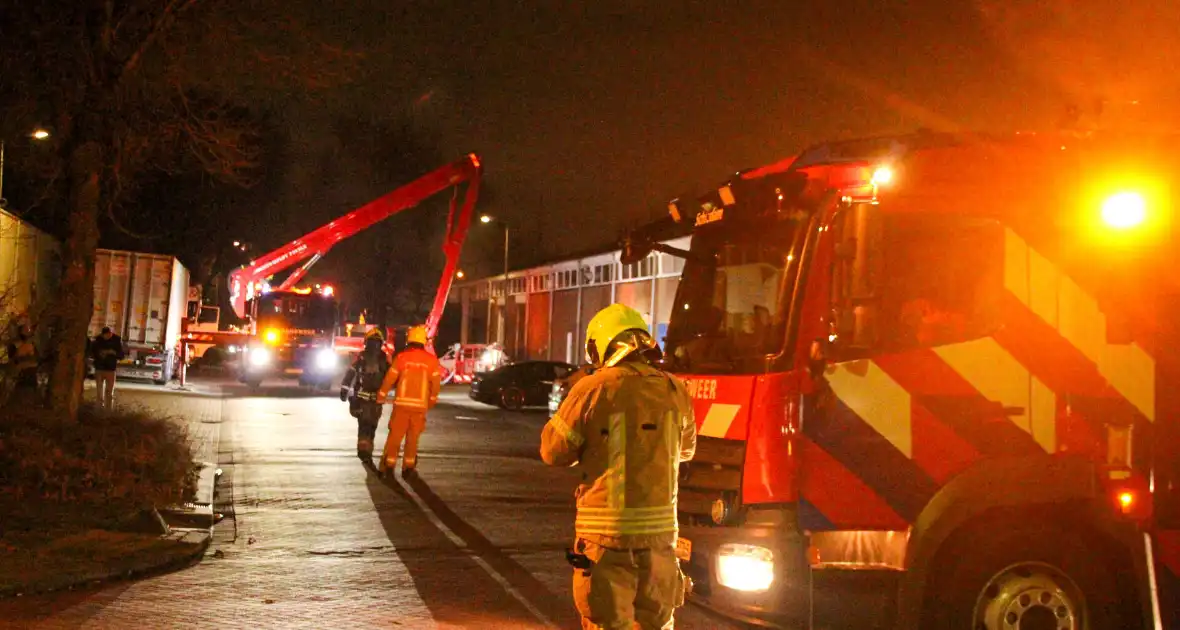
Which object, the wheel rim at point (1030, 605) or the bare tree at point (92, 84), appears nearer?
the wheel rim at point (1030, 605)

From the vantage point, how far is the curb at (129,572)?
812cm

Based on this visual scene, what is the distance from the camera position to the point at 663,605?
4730 mm

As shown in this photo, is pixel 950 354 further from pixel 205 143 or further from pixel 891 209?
pixel 205 143

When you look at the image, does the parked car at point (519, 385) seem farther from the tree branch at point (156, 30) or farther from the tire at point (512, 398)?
the tree branch at point (156, 30)

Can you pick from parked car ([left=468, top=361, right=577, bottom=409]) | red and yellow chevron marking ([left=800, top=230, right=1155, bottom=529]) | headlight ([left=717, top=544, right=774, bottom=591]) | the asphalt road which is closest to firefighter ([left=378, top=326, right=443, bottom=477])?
the asphalt road

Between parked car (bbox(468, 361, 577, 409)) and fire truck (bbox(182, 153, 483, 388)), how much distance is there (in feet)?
7.02

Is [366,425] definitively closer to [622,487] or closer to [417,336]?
[417,336]

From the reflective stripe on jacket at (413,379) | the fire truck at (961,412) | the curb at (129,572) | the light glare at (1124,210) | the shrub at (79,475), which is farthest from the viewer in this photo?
the reflective stripe on jacket at (413,379)

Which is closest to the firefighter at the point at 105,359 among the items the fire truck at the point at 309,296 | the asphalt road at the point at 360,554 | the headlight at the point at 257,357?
the asphalt road at the point at 360,554

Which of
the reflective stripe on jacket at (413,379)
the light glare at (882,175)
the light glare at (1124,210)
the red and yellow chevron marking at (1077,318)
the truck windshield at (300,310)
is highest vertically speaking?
the truck windshield at (300,310)

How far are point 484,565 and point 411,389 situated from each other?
4568mm

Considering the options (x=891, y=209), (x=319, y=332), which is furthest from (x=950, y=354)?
(x=319, y=332)

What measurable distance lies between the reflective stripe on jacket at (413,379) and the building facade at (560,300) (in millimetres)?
17202

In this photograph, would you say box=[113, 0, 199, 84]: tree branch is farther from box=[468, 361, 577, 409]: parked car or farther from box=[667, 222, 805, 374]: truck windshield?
box=[468, 361, 577, 409]: parked car
